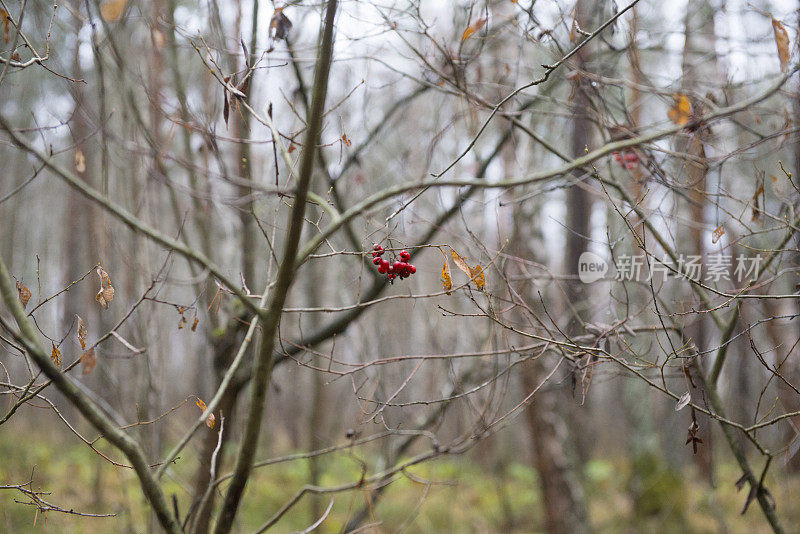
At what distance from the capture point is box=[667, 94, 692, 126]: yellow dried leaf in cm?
242

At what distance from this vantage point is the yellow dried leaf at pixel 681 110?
7.95ft

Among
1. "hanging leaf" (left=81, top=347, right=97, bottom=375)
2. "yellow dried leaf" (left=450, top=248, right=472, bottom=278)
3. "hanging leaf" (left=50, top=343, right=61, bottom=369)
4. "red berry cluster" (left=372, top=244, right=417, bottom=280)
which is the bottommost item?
"yellow dried leaf" (left=450, top=248, right=472, bottom=278)

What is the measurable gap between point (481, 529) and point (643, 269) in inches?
171

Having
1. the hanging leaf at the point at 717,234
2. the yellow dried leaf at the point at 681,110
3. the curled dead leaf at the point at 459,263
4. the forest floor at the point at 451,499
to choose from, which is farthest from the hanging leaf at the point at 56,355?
the forest floor at the point at 451,499

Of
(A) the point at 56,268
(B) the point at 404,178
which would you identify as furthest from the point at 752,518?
(A) the point at 56,268

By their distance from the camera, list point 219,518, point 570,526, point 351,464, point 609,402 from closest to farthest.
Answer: point 219,518 → point 570,526 → point 351,464 → point 609,402

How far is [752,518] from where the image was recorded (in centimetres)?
688

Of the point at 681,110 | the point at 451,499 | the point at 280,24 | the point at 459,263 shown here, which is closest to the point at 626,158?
the point at 681,110

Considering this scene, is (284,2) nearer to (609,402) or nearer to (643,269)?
(643,269)

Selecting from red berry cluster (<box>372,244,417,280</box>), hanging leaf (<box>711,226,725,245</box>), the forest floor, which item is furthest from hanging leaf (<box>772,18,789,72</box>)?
the forest floor

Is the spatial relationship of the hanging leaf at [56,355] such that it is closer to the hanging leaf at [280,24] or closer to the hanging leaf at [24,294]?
the hanging leaf at [24,294]

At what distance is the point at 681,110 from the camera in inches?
97.4

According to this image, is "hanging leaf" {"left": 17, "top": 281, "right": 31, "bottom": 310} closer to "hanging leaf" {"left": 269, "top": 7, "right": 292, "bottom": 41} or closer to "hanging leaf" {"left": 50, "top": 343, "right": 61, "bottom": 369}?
"hanging leaf" {"left": 50, "top": 343, "right": 61, "bottom": 369}

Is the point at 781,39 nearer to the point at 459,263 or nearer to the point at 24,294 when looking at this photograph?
the point at 459,263
